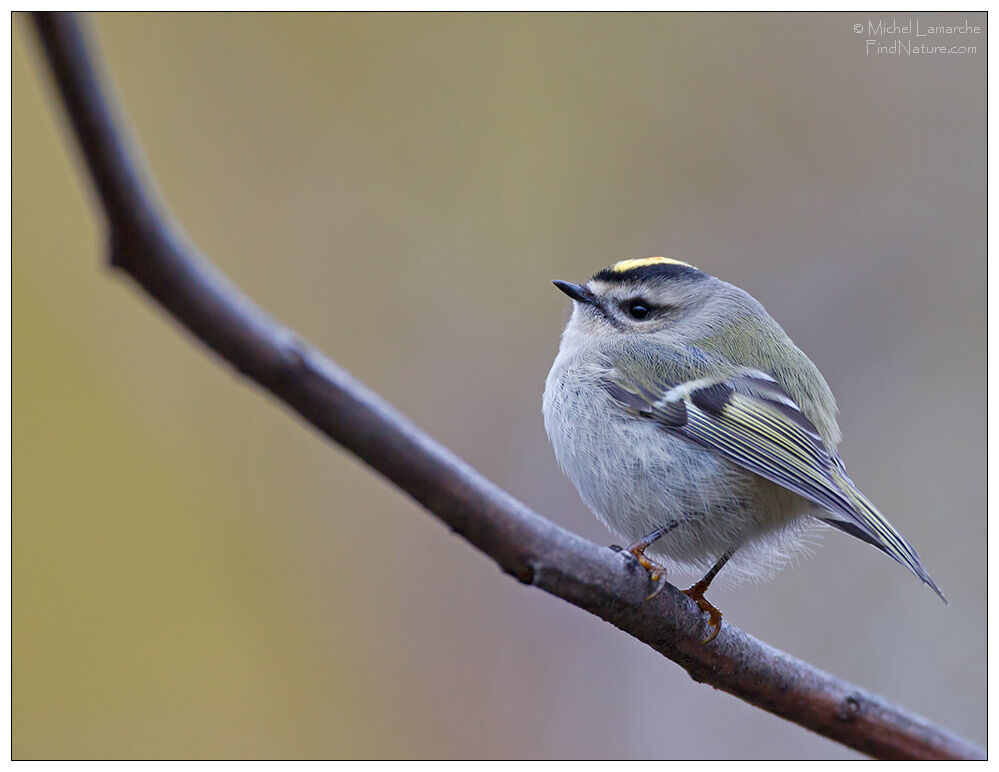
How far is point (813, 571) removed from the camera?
2691 mm

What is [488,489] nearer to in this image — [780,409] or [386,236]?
[780,409]

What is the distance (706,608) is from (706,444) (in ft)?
0.83

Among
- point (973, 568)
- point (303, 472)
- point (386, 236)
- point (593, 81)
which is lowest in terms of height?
point (973, 568)

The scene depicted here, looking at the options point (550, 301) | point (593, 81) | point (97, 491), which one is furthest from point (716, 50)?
point (97, 491)

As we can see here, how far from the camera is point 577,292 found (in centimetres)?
176

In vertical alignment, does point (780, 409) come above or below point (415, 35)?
below

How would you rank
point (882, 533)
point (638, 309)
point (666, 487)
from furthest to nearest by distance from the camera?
point (638, 309) < point (666, 487) < point (882, 533)

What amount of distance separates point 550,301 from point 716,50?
0.87 m

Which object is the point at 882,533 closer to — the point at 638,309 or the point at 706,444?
the point at 706,444

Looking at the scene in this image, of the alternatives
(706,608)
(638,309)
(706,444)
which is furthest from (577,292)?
(706,608)

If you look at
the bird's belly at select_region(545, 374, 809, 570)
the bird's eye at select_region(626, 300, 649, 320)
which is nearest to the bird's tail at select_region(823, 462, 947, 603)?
the bird's belly at select_region(545, 374, 809, 570)

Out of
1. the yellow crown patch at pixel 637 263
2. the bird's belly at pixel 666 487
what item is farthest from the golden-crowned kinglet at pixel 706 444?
the yellow crown patch at pixel 637 263

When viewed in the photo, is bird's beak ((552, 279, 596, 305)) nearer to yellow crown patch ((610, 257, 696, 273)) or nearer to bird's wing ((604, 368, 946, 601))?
yellow crown patch ((610, 257, 696, 273))

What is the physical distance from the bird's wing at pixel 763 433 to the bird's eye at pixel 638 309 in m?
0.25
